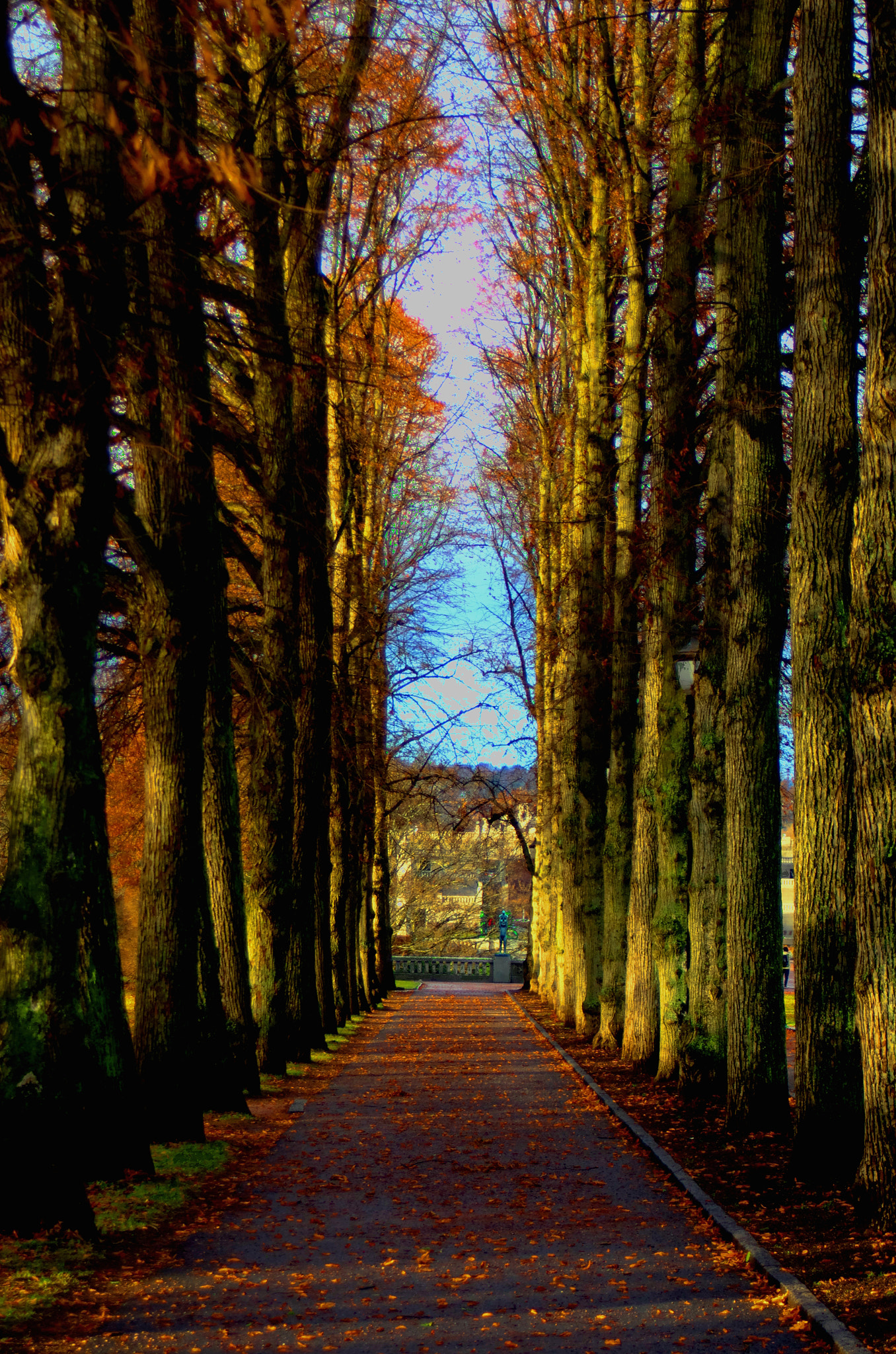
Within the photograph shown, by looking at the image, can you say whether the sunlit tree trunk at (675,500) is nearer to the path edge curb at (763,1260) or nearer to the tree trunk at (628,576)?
the tree trunk at (628,576)

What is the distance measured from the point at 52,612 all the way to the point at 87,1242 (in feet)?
11.4

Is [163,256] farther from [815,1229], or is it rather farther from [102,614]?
[815,1229]

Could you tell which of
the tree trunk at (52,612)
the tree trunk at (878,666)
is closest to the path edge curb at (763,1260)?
the tree trunk at (878,666)

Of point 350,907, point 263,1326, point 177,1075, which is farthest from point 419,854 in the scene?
point 263,1326

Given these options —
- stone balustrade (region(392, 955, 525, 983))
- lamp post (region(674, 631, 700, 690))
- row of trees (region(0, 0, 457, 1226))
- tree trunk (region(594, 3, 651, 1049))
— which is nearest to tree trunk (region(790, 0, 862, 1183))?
row of trees (region(0, 0, 457, 1226))

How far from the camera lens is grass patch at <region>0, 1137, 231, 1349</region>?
6609mm

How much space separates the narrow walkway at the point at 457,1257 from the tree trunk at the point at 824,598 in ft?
4.34

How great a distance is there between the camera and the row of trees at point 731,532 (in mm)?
7879

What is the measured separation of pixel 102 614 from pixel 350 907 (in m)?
16.8

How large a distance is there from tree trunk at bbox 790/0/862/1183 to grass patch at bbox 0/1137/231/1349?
4.29 meters

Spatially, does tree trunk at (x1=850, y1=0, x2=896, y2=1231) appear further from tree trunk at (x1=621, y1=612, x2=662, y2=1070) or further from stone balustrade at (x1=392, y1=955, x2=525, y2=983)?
stone balustrade at (x1=392, y1=955, x2=525, y2=983)

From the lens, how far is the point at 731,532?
13.8 metres

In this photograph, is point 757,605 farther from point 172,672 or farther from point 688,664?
point 172,672

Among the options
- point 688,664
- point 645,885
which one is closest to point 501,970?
point 645,885
